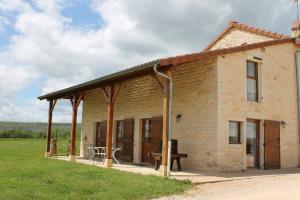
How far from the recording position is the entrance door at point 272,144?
12883 mm

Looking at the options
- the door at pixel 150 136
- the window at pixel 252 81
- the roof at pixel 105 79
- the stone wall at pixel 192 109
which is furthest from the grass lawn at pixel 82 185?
the window at pixel 252 81

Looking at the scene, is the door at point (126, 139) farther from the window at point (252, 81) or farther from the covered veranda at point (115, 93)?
the window at point (252, 81)

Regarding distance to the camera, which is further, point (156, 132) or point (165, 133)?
point (156, 132)

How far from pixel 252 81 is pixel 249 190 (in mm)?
5685

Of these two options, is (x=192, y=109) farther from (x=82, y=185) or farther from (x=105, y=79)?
(x=82, y=185)

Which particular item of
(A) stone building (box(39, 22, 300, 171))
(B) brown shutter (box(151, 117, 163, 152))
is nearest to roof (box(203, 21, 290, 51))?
(A) stone building (box(39, 22, 300, 171))

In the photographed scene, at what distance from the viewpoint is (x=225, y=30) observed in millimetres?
17078

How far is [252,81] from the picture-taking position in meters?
13.0

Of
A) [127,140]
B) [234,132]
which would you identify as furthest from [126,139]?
[234,132]

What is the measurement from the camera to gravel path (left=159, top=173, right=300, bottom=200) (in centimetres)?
732

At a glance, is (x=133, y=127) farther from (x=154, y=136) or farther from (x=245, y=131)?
(x=245, y=131)

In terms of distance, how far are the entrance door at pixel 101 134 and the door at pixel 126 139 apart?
1587 mm

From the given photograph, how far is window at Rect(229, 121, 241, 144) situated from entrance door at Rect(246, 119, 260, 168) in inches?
28.5

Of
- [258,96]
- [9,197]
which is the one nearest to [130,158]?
[258,96]
